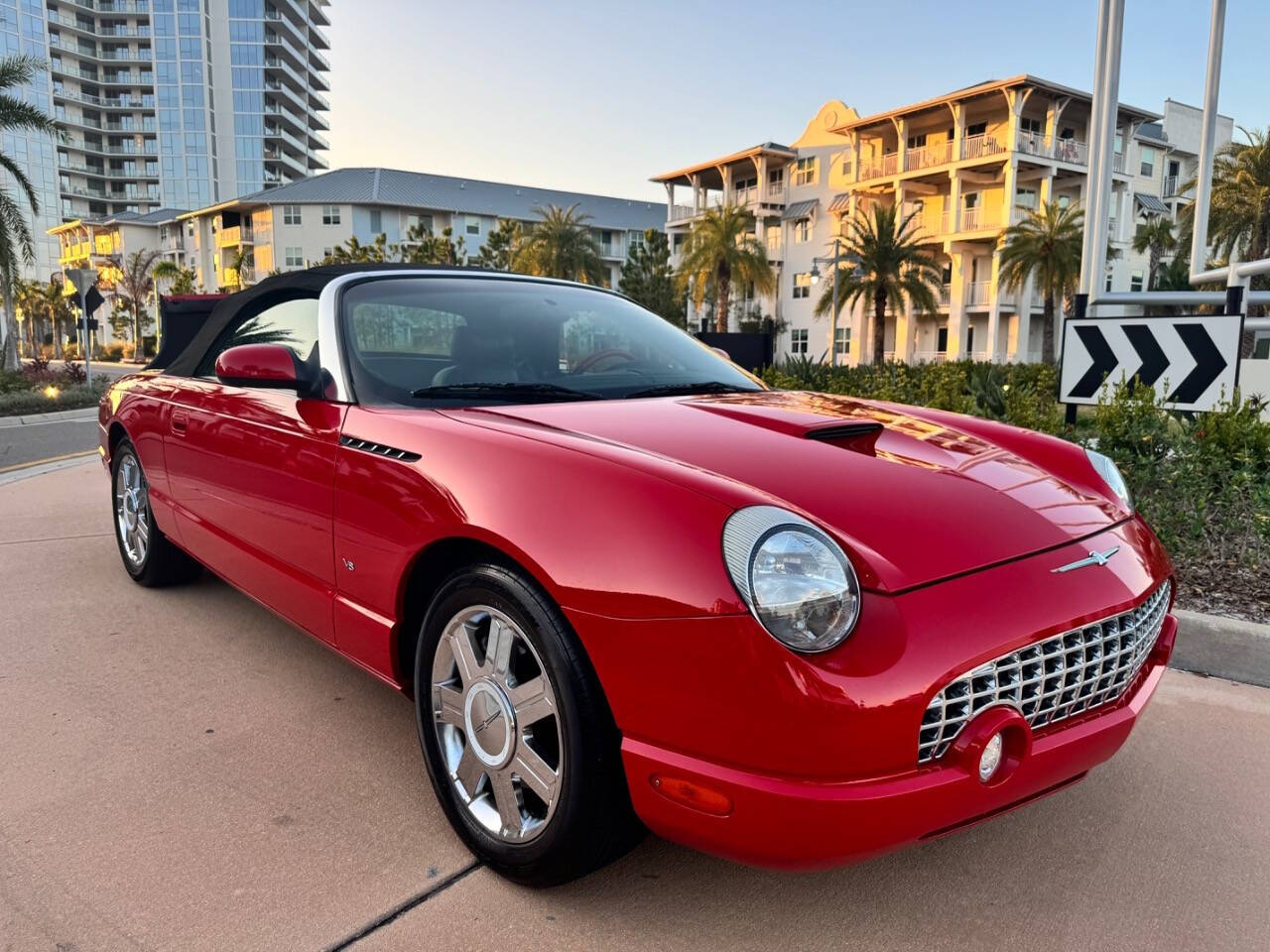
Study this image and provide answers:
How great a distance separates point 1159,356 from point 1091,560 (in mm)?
3487

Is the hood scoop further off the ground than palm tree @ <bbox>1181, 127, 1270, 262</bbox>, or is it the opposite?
palm tree @ <bbox>1181, 127, 1270, 262</bbox>

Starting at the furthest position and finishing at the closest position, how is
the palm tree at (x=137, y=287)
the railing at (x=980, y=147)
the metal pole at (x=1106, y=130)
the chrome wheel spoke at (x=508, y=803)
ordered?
the palm tree at (x=137, y=287), the railing at (x=980, y=147), the metal pole at (x=1106, y=130), the chrome wheel spoke at (x=508, y=803)

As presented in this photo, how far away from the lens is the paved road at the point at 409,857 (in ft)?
6.27

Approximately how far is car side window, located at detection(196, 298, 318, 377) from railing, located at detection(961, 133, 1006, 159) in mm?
42507

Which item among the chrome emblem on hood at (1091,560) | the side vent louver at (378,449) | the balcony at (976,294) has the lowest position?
the chrome emblem on hood at (1091,560)

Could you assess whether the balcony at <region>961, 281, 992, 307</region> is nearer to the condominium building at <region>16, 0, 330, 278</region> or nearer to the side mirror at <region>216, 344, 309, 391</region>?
the side mirror at <region>216, 344, 309, 391</region>

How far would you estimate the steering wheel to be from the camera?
9.53 ft

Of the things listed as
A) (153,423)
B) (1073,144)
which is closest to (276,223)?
(1073,144)

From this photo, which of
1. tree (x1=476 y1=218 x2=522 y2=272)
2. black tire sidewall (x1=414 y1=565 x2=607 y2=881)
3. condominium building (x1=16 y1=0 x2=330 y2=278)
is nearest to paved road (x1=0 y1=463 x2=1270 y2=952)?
black tire sidewall (x1=414 y1=565 x2=607 y2=881)

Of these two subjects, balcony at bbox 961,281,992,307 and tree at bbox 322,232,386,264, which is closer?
balcony at bbox 961,281,992,307

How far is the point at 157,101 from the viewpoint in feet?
301

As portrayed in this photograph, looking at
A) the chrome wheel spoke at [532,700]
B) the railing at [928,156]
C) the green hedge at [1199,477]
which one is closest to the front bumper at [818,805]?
the chrome wheel spoke at [532,700]

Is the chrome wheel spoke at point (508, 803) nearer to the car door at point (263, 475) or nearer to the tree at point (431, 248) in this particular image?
the car door at point (263, 475)

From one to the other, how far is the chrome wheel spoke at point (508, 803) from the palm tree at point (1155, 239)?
5228 centimetres
